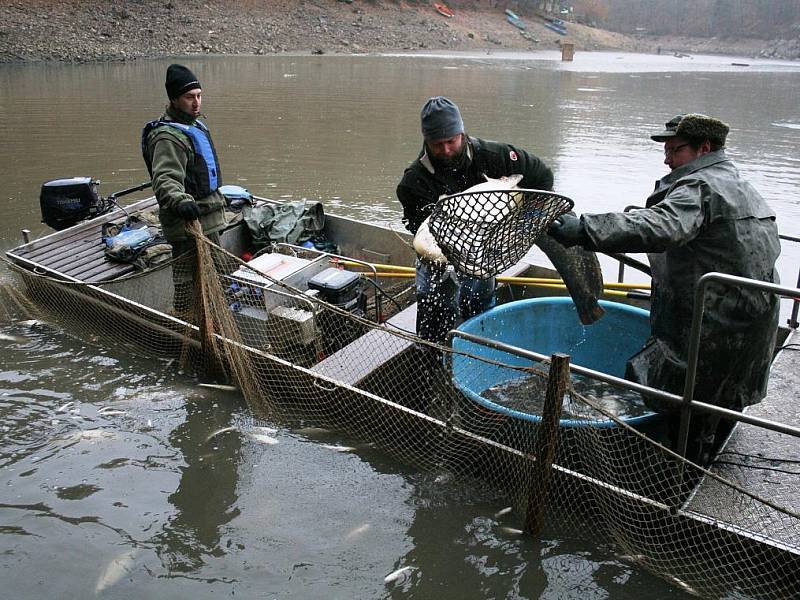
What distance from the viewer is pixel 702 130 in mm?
3742

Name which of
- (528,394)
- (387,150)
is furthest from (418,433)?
(387,150)

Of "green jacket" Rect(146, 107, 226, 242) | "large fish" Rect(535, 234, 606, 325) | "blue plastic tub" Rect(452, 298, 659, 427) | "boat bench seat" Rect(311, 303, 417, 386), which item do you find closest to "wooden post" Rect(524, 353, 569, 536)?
"large fish" Rect(535, 234, 606, 325)

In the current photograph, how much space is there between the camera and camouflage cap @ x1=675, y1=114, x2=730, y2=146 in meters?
3.74

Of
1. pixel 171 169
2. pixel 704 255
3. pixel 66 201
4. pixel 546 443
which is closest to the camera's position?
pixel 704 255

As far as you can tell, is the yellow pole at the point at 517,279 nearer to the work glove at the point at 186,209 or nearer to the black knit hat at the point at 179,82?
the work glove at the point at 186,209

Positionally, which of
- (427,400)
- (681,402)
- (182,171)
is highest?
(182,171)

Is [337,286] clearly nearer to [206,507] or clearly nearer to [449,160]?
[449,160]

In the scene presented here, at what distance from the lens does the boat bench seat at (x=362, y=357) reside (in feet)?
16.7

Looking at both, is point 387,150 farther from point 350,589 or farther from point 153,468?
point 350,589

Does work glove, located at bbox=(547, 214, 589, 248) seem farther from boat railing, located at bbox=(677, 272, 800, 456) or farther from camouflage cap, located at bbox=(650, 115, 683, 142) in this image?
camouflage cap, located at bbox=(650, 115, 683, 142)

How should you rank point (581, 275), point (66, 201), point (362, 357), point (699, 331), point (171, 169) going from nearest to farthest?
point (699, 331) → point (581, 275) → point (362, 357) → point (171, 169) → point (66, 201)

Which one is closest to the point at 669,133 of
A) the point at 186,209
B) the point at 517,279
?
the point at 517,279

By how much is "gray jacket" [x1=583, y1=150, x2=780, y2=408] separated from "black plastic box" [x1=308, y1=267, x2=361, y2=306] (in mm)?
2713

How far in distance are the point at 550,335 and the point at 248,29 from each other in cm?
4249
